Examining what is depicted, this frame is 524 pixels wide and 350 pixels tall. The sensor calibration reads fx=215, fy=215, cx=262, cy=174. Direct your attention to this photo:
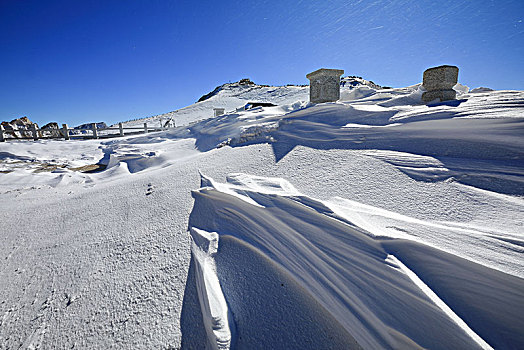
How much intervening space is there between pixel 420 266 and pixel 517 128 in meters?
1.49

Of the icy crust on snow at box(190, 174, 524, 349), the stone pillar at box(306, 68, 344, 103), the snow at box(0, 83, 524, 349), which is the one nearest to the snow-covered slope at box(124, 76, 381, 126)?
the stone pillar at box(306, 68, 344, 103)

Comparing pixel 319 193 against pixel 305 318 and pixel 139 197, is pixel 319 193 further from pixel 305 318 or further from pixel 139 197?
pixel 139 197

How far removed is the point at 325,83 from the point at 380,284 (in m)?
5.80

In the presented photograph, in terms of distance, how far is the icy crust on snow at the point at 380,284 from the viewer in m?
0.74

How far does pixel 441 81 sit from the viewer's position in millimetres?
3684

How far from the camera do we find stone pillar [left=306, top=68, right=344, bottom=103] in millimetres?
5703

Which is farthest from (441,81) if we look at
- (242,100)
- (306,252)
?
(242,100)

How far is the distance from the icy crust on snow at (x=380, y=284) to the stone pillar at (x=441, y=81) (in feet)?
13.1

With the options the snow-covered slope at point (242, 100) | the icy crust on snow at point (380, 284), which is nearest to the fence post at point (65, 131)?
the snow-covered slope at point (242, 100)

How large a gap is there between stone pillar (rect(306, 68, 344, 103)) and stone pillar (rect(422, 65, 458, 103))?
2.28 meters

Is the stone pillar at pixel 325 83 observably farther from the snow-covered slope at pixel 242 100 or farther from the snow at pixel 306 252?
the snow-covered slope at pixel 242 100

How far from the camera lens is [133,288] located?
126 cm

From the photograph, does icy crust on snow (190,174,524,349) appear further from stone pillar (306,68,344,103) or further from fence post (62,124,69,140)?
fence post (62,124,69,140)

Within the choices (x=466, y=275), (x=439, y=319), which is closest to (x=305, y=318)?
(x=439, y=319)
